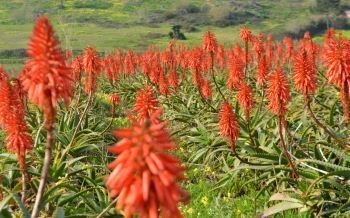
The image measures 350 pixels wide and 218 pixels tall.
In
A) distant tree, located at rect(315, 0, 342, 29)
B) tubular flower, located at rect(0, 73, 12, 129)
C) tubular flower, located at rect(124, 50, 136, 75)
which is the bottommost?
distant tree, located at rect(315, 0, 342, 29)

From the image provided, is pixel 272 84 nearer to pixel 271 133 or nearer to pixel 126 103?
pixel 271 133

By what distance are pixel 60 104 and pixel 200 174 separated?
376 centimetres

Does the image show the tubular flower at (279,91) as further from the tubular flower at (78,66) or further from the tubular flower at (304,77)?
the tubular flower at (78,66)

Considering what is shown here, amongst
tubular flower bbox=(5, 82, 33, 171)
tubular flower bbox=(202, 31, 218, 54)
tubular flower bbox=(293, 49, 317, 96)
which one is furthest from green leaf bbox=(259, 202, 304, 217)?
tubular flower bbox=(202, 31, 218, 54)

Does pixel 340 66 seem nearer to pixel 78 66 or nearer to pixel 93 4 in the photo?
pixel 78 66

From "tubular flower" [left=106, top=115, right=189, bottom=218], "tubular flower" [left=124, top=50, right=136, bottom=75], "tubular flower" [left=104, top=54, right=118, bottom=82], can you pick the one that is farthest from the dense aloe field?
"tubular flower" [left=124, top=50, right=136, bottom=75]

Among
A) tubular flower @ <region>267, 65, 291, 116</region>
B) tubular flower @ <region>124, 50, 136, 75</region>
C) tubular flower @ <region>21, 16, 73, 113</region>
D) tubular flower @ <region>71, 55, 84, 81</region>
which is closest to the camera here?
tubular flower @ <region>21, 16, 73, 113</region>

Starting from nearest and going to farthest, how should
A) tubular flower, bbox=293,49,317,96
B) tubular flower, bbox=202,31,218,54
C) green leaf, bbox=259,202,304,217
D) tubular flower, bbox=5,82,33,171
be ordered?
tubular flower, bbox=5,82,33,171 < green leaf, bbox=259,202,304,217 < tubular flower, bbox=293,49,317,96 < tubular flower, bbox=202,31,218,54

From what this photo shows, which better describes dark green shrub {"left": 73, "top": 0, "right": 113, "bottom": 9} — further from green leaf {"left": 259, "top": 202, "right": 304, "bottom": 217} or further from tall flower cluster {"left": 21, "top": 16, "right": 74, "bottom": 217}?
tall flower cluster {"left": 21, "top": 16, "right": 74, "bottom": 217}

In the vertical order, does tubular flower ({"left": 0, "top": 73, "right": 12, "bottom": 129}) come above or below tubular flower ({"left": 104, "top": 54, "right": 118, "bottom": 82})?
above

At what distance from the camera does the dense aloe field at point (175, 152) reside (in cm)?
196

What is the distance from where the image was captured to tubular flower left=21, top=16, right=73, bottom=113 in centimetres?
265

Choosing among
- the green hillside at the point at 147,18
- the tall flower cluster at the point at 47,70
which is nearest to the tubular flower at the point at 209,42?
the tall flower cluster at the point at 47,70

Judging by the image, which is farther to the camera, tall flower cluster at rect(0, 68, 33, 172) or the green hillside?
the green hillside
